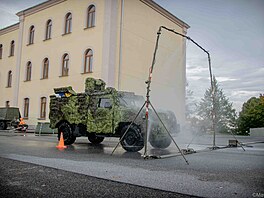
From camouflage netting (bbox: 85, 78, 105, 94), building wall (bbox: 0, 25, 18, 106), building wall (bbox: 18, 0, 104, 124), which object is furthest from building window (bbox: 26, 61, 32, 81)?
camouflage netting (bbox: 85, 78, 105, 94)

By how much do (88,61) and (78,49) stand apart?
1.43m

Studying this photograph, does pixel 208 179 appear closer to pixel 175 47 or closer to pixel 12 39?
pixel 175 47

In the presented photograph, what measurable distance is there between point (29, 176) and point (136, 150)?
480 cm

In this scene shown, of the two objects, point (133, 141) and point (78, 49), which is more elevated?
point (78, 49)

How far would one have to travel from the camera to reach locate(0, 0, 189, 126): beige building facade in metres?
Answer: 21.2

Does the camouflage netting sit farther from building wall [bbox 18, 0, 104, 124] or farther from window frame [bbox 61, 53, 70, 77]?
window frame [bbox 61, 53, 70, 77]

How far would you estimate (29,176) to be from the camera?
5.03 metres

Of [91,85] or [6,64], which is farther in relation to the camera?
[6,64]

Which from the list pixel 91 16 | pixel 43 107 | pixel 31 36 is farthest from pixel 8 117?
pixel 91 16

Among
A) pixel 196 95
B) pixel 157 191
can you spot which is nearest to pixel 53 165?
pixel 157 191

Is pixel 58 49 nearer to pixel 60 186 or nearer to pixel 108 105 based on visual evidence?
pixel 108 105

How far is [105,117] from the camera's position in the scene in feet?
33.5

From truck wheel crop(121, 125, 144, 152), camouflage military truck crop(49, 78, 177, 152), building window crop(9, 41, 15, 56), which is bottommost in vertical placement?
truck wheel crop(121, 125, 144, 152)

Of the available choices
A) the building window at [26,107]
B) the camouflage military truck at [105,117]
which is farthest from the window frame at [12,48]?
the camouflage military truck at [105,117]
